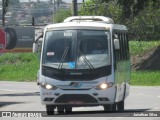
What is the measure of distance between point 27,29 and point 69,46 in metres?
55.6

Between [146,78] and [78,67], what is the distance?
991 inches

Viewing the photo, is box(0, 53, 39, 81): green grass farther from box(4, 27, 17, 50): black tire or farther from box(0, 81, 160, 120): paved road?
box(0, 81, 160, 120): paved road

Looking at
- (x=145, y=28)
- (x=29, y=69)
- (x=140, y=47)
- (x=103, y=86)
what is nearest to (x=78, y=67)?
(x=103, y=86)

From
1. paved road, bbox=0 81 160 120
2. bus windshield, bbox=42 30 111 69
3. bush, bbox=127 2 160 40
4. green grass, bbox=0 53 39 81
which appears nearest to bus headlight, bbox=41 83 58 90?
bus windshield, bbox=42 30 111 69

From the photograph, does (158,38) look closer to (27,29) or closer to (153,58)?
(153,58)

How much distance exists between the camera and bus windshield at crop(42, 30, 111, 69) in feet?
69.3

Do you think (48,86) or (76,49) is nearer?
(48,86)

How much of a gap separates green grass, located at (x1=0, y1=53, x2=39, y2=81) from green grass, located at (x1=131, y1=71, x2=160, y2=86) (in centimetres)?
757

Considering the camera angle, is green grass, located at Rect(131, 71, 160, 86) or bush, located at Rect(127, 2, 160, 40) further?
bush, located at Rect(127, 2, 160, 40)

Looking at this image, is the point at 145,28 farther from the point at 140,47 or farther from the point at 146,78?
the point at 146,78

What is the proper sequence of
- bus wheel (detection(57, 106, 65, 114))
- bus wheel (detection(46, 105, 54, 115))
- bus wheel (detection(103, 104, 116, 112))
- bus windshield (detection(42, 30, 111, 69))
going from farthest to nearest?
bus wheel (detection(57, 106, 65, 114)) → bus wheel (detection(46, 105, 54, 115)) → bus wheel (detection(103, 104, 116, 112)) → bus windshield (detection(42, 30, 111, 69))

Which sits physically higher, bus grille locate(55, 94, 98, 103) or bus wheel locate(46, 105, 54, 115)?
bus grille locate(55, 94, 98, 103)

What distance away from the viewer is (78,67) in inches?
828

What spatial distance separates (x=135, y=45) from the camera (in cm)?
5738
